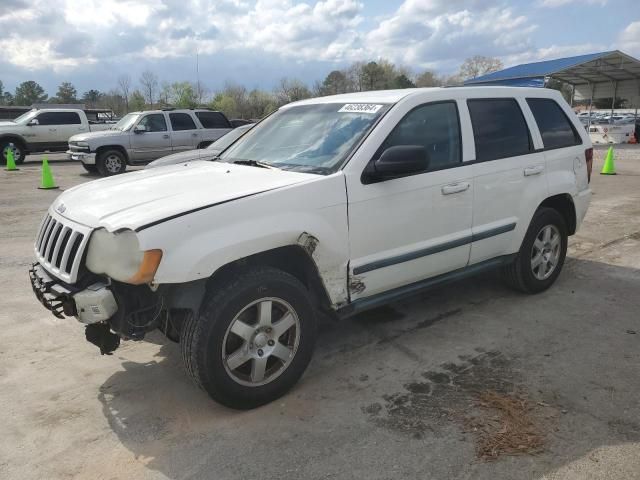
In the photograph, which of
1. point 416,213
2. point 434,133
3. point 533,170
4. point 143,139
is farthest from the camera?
point 143,139

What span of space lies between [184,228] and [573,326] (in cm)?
327

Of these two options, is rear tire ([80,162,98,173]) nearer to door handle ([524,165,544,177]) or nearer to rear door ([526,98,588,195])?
rear door ([526,98,588,195])

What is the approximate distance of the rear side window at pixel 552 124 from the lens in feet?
15.7

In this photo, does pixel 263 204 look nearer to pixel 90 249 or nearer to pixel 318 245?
pixel 318 245

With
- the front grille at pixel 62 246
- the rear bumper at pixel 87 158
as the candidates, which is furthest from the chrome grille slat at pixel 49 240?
the rear bumper at pixel 87 158

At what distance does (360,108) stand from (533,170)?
1748 mm

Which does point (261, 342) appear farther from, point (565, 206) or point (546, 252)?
point (565, 206)

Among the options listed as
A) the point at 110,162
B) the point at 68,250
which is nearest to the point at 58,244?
the point at 68,250

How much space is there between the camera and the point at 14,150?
18.1 meters

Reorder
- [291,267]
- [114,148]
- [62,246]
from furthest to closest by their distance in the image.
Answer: [114,148] → [291,267] → [62,246]

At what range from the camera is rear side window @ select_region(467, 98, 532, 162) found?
13.8 ft

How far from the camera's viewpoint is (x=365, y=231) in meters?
3.47

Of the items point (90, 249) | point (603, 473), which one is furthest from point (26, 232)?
point (603, 473)

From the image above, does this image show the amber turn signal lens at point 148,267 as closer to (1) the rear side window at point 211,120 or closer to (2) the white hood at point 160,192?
(2) the white hood at point 160,192
